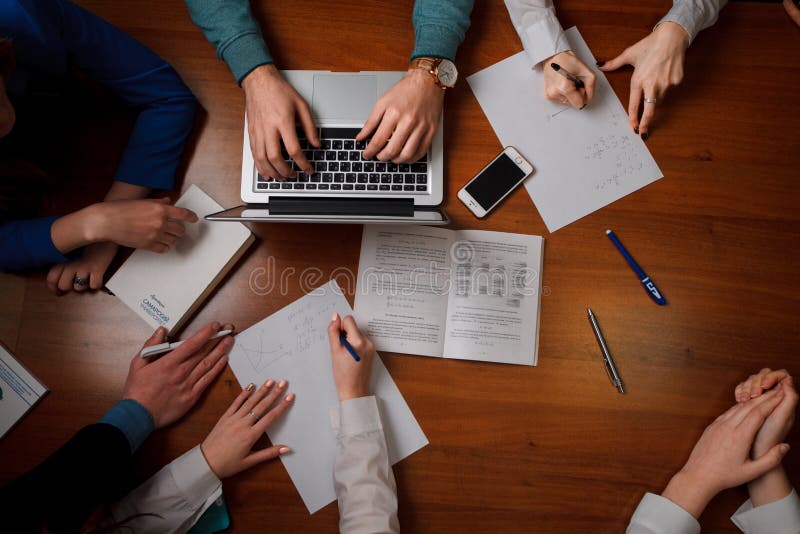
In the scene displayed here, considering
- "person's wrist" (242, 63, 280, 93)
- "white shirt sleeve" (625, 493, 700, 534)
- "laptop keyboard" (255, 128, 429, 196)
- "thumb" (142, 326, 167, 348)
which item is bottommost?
"white shirt sleeve" (625, 493, 700, 534)

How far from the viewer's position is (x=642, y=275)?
939 millimetres

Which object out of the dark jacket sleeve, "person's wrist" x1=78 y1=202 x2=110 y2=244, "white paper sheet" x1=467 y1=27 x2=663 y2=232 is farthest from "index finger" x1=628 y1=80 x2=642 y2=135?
the dark jacket sleeve

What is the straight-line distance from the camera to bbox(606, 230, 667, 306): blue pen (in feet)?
3.07

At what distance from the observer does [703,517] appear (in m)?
0.90

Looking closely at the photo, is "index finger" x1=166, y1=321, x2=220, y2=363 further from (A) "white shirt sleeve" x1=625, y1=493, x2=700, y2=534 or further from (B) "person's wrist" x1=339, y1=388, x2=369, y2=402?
(A) "white shirt sleeve" x1=625, y1=493, x2=700, y2=534

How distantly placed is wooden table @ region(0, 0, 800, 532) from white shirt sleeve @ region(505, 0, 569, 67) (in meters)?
0.05

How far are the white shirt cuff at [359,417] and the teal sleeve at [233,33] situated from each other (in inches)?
23.9

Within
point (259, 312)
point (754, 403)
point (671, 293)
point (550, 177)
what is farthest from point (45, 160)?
point (754, 403)

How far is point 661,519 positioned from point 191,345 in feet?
2.83

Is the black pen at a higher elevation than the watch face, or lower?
lower

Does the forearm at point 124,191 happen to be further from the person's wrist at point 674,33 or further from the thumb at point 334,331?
the person's wrist at point 674,33

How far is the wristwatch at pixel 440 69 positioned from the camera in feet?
2.97

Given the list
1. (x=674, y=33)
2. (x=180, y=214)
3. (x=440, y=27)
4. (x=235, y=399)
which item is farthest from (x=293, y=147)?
(x=674, y=33)

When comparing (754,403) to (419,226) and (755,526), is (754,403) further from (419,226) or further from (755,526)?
(419,226)
